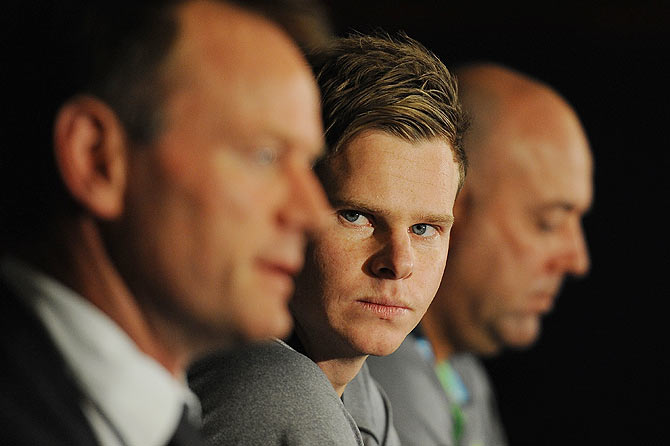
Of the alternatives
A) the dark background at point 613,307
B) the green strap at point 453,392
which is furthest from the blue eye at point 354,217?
the dark background at point 613,307

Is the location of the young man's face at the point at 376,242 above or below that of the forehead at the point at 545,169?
above

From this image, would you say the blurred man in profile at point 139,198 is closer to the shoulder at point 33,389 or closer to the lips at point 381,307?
the shoulder at point 33,389

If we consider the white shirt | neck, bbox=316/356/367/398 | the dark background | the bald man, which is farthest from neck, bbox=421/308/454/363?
the white shirt

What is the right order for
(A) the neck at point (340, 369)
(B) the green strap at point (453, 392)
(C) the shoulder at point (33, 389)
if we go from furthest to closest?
1. (B) the green strap at point (453, 392)
2. (A) the neck at point (340, 369)
3. (C) the shoulder at point (33, 389)

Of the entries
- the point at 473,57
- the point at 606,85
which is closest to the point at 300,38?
the point at 473,57

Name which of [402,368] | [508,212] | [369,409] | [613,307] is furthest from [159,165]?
[613,307]

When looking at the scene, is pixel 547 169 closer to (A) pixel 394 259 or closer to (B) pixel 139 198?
(A) pixel 394 259

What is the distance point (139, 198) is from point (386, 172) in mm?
265

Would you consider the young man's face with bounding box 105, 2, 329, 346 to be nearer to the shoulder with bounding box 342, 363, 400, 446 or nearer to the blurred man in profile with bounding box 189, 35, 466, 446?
the blurred man in profile with bounding box 189, 35, 466, 446

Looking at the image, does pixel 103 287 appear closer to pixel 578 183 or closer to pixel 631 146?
pixel 578 183

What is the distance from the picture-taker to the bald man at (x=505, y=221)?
1362 mm

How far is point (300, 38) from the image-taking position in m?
0.63

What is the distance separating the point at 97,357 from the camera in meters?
0.56

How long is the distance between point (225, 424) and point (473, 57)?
1.33 metres
